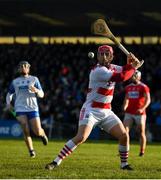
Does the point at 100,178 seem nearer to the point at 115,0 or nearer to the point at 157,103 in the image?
the point at 157,103

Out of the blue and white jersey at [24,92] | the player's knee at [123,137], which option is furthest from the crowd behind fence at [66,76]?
the player's knee at [123,137]

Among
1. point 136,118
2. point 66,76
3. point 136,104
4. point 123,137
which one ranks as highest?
point 66,76

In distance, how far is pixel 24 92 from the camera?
18625mm

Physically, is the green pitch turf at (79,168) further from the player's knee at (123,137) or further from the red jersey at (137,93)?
the red jersey at (137,93)

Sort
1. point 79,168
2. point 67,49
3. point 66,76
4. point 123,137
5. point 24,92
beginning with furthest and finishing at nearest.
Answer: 1. point 67,49
2. point 66,76
3. point 24,92
4. point 79,168
5. point 123,137

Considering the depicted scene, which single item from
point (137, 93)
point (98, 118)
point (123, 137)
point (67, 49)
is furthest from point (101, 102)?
point (67, 49)

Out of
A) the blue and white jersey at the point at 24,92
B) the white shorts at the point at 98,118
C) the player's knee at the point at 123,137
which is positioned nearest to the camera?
the white shorts at the point at 98,118

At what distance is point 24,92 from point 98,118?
5.12 meters

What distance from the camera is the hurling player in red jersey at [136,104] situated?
20062mm

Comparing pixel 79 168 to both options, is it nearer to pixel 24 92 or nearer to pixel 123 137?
pixel 123 137

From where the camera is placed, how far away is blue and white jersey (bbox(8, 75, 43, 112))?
18.4 metres

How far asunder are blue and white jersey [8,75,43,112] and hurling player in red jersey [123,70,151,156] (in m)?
2.80

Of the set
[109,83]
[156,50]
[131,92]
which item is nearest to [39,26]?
[156,50]

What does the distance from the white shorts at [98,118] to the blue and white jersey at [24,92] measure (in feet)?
15.3
